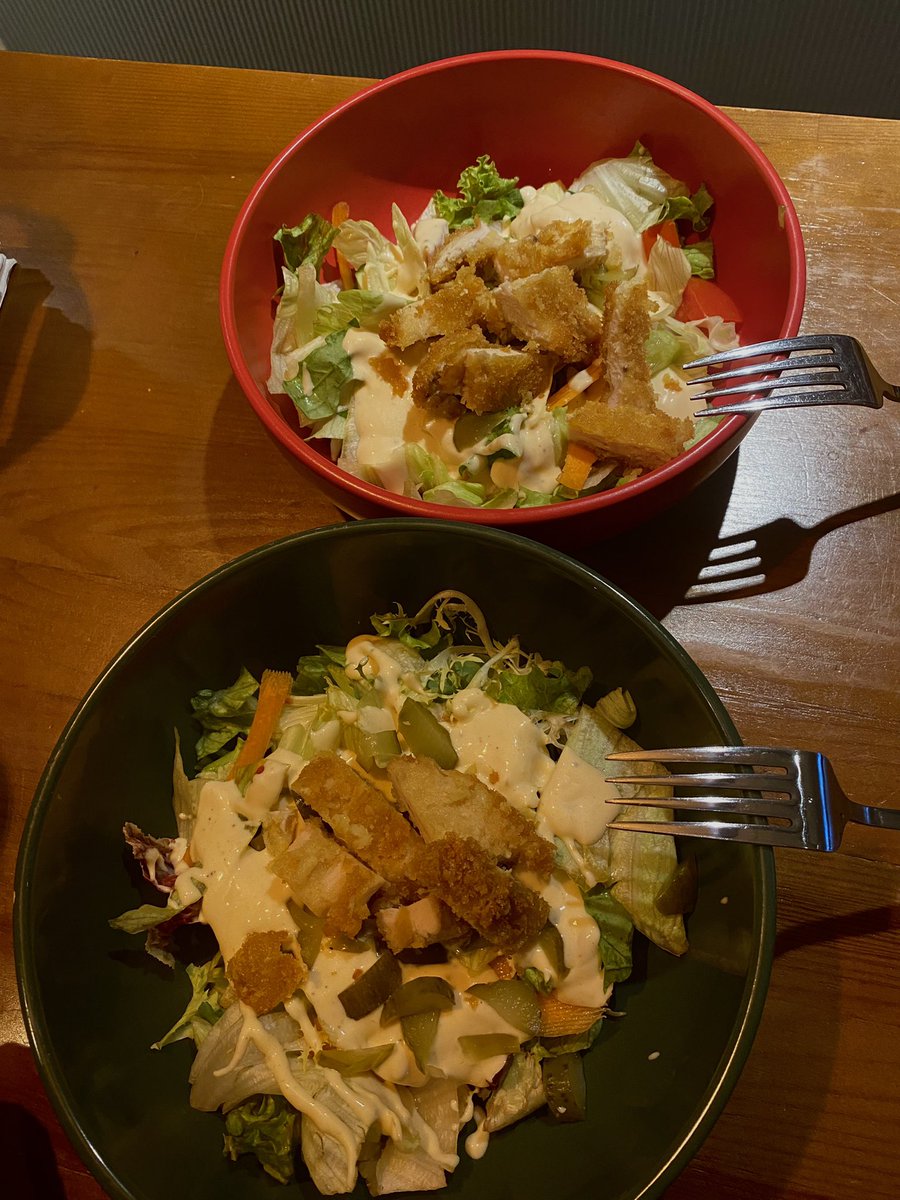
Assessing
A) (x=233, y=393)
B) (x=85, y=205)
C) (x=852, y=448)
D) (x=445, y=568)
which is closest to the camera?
(x=445, y=568)

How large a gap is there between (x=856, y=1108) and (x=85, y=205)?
2.10 m

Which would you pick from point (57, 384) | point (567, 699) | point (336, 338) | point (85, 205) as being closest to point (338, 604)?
point (567, 699)

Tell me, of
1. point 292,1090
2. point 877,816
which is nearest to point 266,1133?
point 292,1090

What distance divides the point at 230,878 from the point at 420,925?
27cm

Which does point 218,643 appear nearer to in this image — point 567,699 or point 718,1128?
point 567,699

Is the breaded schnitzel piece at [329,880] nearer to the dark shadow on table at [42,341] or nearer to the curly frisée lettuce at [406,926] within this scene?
the curly frisée lettuce at [406,926]

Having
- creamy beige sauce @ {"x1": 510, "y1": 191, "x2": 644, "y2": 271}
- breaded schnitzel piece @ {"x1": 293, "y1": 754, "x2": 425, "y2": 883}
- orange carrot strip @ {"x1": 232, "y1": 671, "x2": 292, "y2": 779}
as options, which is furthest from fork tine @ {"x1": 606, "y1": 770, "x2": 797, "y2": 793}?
creamy beige sauce @ {"x1": 510, "y1": 191, "x2": 644, "y2": 271}

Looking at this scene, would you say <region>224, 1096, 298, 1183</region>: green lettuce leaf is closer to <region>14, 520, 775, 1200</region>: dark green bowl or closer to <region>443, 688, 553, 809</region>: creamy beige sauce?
<region>14, 520, 775, 1200</region>: dark green bowl

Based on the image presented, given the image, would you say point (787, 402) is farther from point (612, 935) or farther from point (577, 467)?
point (612, 935)

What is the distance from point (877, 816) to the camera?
1119mm

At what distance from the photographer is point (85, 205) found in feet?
6.10

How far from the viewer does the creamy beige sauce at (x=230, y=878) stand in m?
1.13

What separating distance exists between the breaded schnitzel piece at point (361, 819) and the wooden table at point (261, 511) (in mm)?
528

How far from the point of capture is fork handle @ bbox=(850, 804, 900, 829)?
111cm
